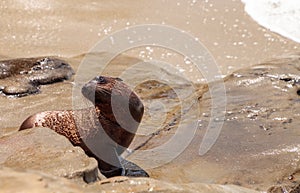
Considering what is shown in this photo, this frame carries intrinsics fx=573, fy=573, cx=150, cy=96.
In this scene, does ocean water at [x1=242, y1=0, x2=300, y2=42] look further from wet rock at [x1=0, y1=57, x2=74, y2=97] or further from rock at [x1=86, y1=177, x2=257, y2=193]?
rock at [x1=86, y1=177, x2=257, y2=193]

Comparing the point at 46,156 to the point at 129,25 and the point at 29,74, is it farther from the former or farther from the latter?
the point at 129,25

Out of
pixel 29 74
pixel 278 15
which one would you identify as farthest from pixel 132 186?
pixel 278 15

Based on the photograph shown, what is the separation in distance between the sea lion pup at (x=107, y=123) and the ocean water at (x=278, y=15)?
→ 4.64 meters

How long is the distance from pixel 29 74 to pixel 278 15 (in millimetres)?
4605

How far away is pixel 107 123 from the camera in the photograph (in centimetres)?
438

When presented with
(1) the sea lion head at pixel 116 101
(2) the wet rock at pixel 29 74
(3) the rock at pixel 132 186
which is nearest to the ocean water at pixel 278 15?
(2) the wet rock at pixel 29 74

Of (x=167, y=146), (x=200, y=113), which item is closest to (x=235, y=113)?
(x=200, y=113)

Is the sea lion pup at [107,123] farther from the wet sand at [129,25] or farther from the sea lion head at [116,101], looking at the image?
the wet sand at [129,25]

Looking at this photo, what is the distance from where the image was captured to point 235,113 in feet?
16.7

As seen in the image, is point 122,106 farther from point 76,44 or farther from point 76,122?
point 76,44

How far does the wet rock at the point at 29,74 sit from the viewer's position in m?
5.87

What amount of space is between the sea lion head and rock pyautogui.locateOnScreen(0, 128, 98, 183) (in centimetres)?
72

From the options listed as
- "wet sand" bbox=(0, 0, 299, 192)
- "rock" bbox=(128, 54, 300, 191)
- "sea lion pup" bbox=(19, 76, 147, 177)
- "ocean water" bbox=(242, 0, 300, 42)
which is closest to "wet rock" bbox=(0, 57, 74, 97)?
"wet sand" bbox=(0, 0, 299, 192)

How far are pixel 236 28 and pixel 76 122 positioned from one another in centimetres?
447
